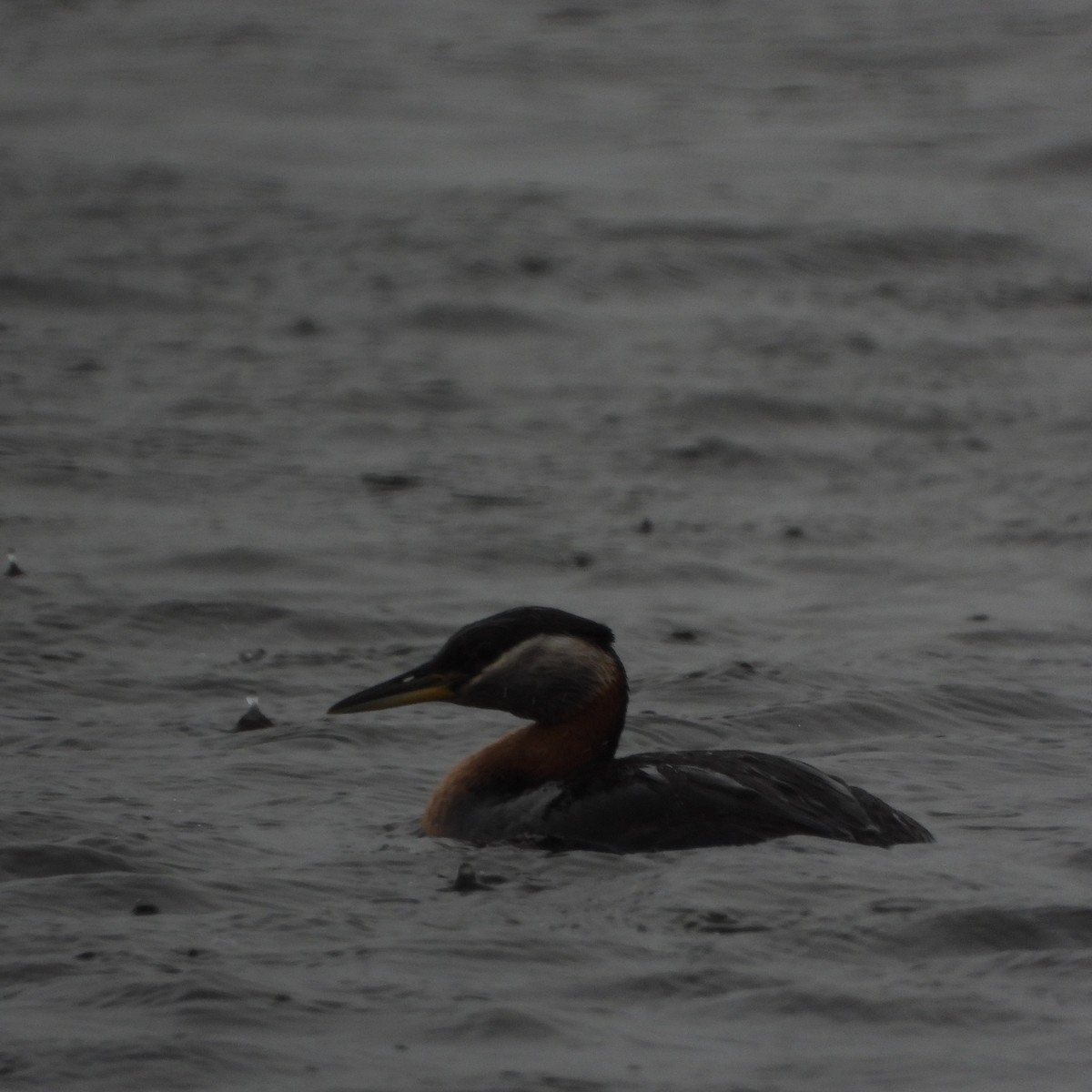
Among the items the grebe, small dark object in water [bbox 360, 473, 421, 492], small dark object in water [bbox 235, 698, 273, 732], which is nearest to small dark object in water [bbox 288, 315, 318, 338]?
small dark object in water [bbox 360, 473, 421, 492]

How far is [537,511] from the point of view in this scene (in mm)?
14281

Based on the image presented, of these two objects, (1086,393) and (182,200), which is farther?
(182,200)

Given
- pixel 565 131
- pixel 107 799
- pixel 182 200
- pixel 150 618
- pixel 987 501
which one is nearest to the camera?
pixel 107 799

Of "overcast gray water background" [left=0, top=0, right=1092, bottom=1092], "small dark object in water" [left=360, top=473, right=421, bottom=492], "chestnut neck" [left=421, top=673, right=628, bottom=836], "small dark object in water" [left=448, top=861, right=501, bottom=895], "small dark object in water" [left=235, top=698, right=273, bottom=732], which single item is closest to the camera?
"overcast gray water background" [left=0, top=0, right=1092, bottom=1092]

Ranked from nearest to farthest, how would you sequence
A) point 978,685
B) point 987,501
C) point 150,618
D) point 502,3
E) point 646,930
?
point 646,930 < point 978,685 < point 150,618 < point 987,501 < point 502,3

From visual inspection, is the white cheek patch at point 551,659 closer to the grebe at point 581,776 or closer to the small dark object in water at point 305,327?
the grebe at point 581,776

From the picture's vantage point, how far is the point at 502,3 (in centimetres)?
2906

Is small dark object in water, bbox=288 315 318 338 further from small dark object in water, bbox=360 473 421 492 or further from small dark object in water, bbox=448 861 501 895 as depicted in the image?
small dark object in water, bbox=448 861 501 895

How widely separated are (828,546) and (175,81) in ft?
44.7

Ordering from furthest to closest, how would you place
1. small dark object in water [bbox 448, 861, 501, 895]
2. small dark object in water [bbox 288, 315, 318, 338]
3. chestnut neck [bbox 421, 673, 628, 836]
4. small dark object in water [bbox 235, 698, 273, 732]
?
small dark object in water [bbox 288, 315, 318, 338] < small dark object in water [bbox 235, 698, 273, 732] < chestnut neck [bbox 421, 673, 628, 836] < small dark object in water [bbox 448, 861, 501, 895]

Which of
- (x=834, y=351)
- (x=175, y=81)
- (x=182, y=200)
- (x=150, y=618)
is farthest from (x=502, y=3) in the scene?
(x=150, y=618)

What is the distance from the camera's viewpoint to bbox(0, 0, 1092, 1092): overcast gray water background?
22.2 ft

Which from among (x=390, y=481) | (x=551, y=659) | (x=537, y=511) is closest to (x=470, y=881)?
(x=551, y=659)

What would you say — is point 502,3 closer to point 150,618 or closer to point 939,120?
point 939,120
